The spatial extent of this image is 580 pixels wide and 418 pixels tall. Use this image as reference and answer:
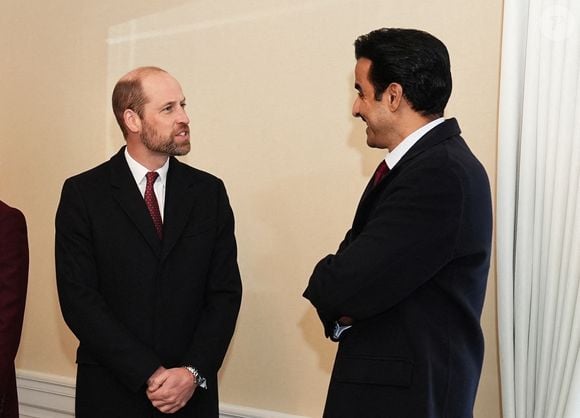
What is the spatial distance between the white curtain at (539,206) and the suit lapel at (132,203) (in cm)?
118

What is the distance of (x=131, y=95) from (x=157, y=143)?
0.69 ft

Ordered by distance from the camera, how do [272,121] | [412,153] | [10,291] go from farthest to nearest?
1. [272,121]
2. [10,291]
3. [412,153]

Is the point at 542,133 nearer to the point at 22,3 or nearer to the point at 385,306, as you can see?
the point at 385,306

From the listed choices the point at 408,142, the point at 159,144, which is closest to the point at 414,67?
the point at 408,142

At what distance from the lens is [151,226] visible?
298 cm

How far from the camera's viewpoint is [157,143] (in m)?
3.04

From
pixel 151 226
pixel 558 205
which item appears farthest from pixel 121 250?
pixel 558 205

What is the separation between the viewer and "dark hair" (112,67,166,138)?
10.1ft

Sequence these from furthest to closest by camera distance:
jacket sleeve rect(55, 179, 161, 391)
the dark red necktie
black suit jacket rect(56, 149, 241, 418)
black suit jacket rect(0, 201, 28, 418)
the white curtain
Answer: black suit jacket rect(0, 201, 28, 418) < black suit jacket rect(56, 149, 241, 418) < jacket sleeve rect(55, 179, 161, 391) < the white curtain < the dark red necktie

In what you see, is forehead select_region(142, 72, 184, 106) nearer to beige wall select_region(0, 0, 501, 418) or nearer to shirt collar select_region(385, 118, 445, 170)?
beige wall select_region(0, 0, 501, 418)

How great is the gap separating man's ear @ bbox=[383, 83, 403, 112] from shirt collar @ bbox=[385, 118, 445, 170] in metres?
0.09

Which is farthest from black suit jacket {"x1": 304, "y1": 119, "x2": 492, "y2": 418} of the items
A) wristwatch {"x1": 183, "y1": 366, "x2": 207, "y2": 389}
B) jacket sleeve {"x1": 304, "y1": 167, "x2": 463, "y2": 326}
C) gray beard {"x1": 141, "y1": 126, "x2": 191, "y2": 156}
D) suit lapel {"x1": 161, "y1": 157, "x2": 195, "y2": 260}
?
gray beard {"x1": 141, "y1": 126, "x2": 191, "y2": 156}

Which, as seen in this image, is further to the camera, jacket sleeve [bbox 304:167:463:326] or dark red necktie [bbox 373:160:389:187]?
Result: dark red necktie [bbox 373:160:389:187]

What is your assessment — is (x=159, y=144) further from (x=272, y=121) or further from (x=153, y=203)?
(x=272, y=121)
